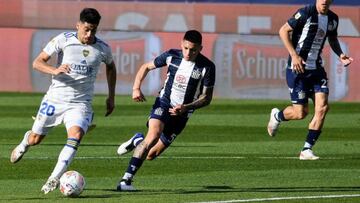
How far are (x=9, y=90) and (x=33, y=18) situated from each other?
Answer: 10.8 ft

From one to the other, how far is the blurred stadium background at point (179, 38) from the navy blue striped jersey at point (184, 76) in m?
14.6

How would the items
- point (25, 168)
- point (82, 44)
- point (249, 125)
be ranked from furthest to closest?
1. point (249, 125)
2. point (25, 168)
3. point (82, 44)

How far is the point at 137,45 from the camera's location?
1172 inches

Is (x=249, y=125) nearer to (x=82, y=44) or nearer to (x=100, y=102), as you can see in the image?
(x=100, y=102)

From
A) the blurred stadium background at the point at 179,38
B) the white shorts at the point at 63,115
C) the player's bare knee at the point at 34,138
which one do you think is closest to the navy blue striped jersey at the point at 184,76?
the white shorts at the point at 63,115

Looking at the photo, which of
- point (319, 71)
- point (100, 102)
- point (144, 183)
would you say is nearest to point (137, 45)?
point (100, 102)

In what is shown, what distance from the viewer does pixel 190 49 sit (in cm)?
1386

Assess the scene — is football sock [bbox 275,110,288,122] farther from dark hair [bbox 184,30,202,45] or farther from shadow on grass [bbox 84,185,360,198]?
dark hair [bbox 184,30,202,45]

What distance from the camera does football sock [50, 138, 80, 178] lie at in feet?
42.0

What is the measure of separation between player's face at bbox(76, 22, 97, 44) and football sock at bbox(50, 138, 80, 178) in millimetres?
1135

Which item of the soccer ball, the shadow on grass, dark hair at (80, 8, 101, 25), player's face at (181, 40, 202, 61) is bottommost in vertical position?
the shadow on grass

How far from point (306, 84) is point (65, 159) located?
515cm

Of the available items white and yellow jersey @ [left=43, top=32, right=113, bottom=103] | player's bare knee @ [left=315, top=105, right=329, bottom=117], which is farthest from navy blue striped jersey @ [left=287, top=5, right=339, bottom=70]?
white and yellow jersey @ [left=43, top=32, right=113, bottom=103]

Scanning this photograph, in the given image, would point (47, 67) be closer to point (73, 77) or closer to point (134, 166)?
point (73, 77)
